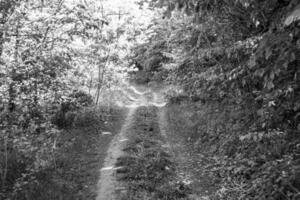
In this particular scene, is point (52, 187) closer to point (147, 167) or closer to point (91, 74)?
point (147, 167)

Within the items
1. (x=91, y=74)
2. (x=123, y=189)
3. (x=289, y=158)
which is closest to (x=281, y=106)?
(x=289, y=158)

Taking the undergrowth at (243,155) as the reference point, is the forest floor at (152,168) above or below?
below

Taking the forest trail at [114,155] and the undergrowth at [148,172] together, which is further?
the forest trail at [114,155]

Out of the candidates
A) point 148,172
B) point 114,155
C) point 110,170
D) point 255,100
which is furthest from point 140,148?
point 255,100

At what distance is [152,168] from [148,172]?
0.27 m

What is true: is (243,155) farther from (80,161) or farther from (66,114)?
(66,114)

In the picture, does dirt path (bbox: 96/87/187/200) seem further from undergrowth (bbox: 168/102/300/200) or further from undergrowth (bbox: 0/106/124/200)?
undergrowth (bbox: 168/102/300/200)

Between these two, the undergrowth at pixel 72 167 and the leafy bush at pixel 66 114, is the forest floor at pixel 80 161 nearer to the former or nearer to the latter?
the undergrowth at pixel 72 167

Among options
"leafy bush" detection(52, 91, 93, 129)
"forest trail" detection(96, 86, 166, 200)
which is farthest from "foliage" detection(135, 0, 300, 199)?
"leafy bush" detection(52, 91, 93, 129)

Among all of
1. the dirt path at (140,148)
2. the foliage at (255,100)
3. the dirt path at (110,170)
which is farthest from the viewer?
the dirt path at (140,148)

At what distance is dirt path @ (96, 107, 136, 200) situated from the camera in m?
7.29

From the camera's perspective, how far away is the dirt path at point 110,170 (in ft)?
23.9

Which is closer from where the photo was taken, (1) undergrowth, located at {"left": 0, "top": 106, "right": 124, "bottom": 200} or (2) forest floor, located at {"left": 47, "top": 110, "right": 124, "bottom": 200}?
(1) undergrowth, located at {"left": 0, "top": 106, "right": 124, "bottom": 200}

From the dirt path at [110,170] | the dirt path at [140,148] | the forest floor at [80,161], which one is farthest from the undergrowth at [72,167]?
the dirt path at [140,148]
